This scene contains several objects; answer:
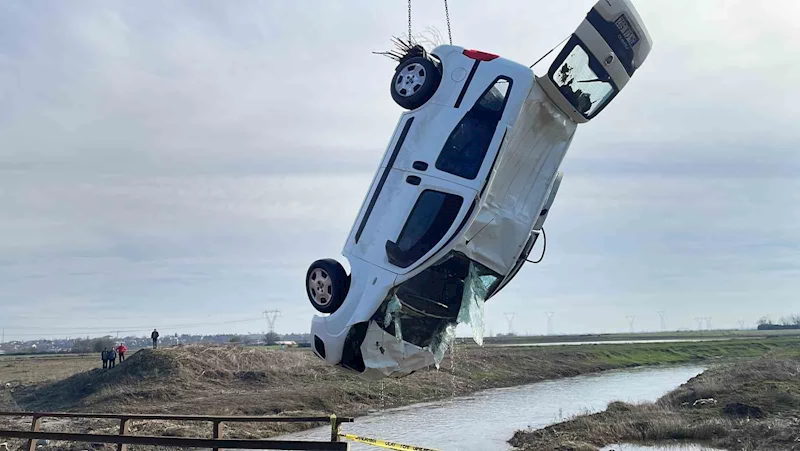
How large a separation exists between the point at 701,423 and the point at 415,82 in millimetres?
17381

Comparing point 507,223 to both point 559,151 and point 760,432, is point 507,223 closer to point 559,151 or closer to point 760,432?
point 559,151

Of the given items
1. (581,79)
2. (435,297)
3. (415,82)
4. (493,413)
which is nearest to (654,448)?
(493,413)

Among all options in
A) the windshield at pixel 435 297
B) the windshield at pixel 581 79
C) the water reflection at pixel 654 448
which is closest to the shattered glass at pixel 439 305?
the windshield at pixel 435 297

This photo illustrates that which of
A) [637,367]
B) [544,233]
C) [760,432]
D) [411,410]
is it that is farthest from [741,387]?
[637,367]

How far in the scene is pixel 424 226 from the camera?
8.50 m

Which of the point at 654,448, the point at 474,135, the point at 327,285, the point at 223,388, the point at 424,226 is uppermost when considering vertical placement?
the point at 474,135

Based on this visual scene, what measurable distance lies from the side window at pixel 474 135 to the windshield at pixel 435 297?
101 centimetres

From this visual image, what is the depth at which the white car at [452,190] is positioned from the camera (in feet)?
27.7

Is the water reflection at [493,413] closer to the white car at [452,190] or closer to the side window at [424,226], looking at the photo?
the white car at [452,190]

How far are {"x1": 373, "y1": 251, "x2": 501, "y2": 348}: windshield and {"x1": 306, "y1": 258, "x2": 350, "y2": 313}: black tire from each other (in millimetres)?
529

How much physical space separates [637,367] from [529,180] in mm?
57941

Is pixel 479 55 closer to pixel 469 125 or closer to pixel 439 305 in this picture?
pixel 469 125

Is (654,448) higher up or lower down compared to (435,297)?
lower down

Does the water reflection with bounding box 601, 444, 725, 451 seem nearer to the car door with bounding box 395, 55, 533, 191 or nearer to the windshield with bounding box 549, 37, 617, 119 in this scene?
the windshield with bounding box 549, 37, 617, 119
